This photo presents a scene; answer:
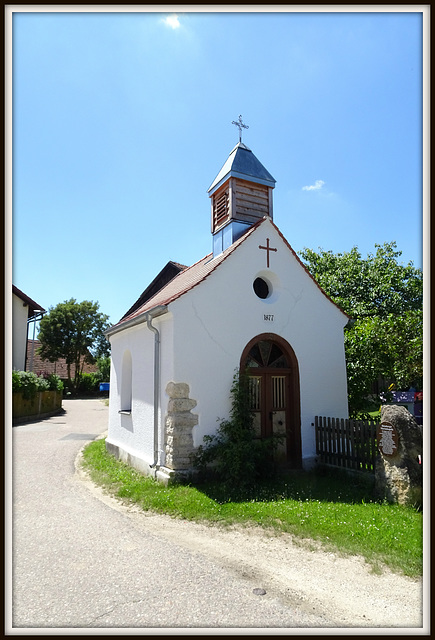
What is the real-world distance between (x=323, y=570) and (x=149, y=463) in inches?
185

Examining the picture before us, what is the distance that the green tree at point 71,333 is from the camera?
36.8 metres

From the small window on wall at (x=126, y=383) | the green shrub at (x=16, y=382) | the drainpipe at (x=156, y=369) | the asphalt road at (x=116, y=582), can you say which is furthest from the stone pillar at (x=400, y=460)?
the green shrub at (x=16, y=382)

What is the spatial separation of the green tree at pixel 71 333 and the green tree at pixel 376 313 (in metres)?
22.2

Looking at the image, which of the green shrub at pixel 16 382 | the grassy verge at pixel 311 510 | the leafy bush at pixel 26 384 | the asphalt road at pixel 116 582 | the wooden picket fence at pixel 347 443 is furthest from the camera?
the leafy bush at pixel 26 384

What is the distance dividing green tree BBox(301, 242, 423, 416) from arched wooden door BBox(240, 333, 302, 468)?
2855 mm

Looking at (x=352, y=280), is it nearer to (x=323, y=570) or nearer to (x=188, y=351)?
(x=188, y=351)

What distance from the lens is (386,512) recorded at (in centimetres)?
598

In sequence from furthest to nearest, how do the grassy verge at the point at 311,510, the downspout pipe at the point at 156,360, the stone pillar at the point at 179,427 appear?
the downspout pipe at the point at 156,360
the stone pillar at the point at 179,427
the grassy verge at the point at 311,510

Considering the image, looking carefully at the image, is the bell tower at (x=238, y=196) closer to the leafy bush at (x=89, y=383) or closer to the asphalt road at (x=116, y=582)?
the asphalt road at (x=116, y=582)

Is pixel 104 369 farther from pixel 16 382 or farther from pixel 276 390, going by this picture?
pixel 276 390

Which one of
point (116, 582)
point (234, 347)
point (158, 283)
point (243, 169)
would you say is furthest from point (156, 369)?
point (158, 283)

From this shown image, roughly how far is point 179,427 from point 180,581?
3638mm

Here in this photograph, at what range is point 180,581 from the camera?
4113 mm

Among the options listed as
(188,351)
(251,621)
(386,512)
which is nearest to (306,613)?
(251,621)
